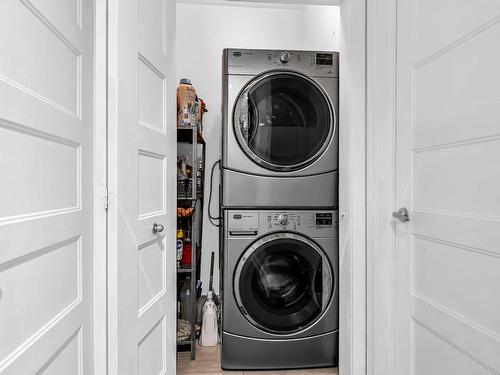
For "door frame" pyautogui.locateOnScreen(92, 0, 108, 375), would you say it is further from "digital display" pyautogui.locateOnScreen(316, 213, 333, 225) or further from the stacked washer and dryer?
"digital display" pyautogui.locateOnScreen(316, 213, 333, 225)

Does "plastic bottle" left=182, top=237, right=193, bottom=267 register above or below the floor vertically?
above

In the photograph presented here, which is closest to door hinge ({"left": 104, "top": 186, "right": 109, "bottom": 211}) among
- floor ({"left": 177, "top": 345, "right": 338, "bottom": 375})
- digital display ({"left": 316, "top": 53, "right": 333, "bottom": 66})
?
floor ({"left": 177, "top": 345, "right": 338, "bottom": 375})

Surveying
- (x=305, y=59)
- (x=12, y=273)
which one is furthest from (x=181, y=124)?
(x=12, y=273)

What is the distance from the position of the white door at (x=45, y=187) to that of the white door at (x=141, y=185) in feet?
0.26

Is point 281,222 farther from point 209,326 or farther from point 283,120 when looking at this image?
point 209,326

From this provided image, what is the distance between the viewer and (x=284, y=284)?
6.64 ft

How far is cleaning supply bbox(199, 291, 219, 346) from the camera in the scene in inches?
88.7

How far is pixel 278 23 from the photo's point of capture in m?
3.01

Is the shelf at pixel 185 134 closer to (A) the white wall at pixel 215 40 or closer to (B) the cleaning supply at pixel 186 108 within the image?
(B) the cleaning supply at pixel 186 108
